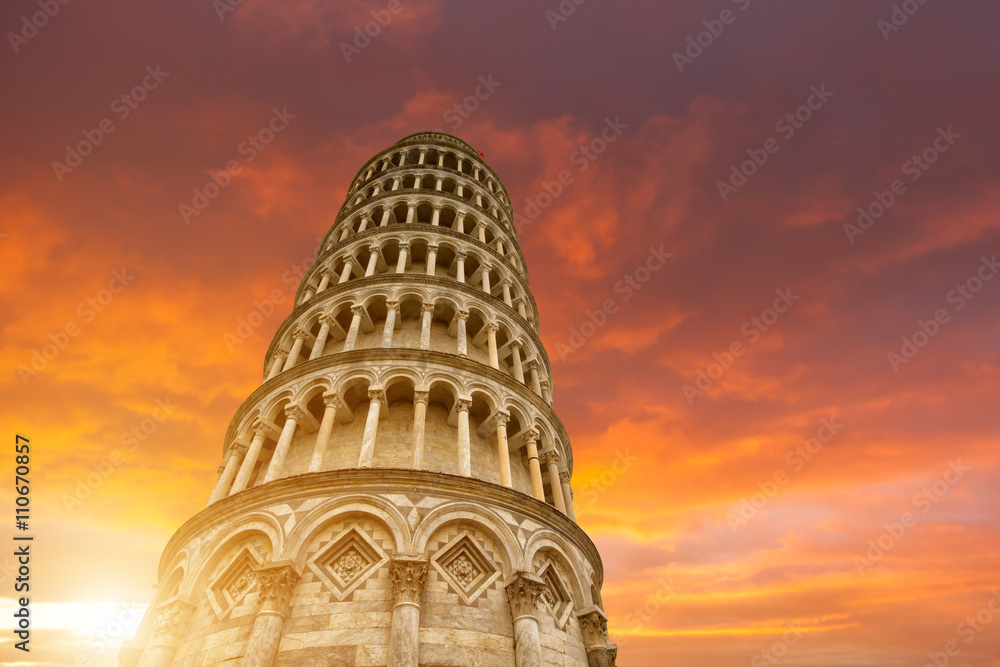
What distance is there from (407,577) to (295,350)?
37.2ft

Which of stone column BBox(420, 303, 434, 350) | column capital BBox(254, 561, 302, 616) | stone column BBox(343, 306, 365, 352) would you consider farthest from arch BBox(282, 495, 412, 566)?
stone column BBox(420, 303, 434, 350)

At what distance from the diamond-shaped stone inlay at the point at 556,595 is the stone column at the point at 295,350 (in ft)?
36.6

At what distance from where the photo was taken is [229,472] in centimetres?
1659

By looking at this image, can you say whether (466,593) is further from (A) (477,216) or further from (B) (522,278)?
(A) (477,216)

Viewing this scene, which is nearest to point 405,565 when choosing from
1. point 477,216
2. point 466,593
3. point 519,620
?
point 466,593

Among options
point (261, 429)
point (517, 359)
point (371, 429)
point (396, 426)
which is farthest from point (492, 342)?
point (261, 429)

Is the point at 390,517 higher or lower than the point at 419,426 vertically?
lower

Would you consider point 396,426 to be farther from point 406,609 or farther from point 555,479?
point 406,609

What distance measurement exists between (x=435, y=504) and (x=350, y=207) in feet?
66.5

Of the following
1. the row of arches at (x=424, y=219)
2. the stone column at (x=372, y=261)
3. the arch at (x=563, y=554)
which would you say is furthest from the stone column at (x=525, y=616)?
the row of arches at (x=424, y=219)

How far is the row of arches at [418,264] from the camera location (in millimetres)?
23584

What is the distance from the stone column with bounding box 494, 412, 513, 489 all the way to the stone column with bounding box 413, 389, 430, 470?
2.34 metres

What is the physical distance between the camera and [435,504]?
43.0 feet

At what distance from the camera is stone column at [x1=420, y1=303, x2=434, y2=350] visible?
60.8 ft
